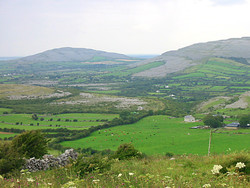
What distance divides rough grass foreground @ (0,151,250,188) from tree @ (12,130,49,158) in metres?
7.89

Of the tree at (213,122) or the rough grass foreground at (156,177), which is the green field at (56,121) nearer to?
the tree at (213,122)

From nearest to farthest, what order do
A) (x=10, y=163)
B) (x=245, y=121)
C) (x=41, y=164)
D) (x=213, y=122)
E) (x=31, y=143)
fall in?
1. (x=10, y=163)
2. (x=41, y=164)
3. (x=31, y=143)
4. (x=245, y=121)
5. (x=213, y=122)

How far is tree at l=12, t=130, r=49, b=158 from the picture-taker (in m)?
20.0

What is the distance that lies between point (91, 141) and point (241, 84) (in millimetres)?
130133

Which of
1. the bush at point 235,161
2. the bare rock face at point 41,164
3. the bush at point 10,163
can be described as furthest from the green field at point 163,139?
the bush at point 235,161

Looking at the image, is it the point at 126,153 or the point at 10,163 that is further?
the point at 126,153

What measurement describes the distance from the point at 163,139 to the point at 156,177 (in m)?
47.7

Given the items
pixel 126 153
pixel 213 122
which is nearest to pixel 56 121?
pixel 213 122

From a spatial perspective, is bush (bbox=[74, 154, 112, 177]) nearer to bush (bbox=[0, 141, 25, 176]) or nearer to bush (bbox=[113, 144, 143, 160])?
bush (bbox=[0, 141, 25, 176])

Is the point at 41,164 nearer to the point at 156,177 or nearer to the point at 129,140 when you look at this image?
the point at 156,177

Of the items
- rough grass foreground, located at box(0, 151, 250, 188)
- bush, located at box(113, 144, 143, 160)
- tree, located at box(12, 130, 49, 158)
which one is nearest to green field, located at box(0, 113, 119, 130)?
tree, located at box(12, 130, 49, 158)

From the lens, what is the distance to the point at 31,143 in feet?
68.5

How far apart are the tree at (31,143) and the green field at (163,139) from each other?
972 inches

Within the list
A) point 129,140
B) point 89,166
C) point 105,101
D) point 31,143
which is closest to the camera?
point 89,166
